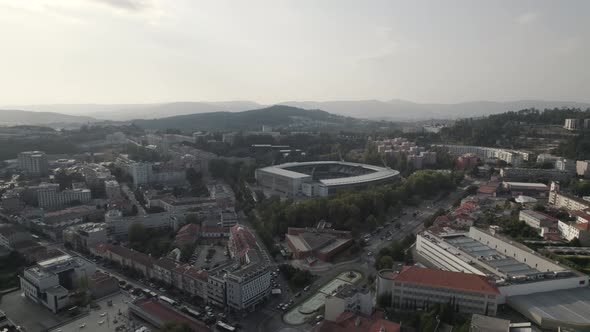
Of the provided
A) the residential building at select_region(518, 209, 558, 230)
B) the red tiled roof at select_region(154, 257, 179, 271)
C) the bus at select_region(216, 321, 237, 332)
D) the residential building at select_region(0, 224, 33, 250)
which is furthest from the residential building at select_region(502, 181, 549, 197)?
the residential building at select_region(0, 224, 33, 250)

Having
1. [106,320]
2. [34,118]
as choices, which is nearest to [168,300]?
[106,320]

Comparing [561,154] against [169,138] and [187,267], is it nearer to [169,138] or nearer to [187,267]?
[187,267]

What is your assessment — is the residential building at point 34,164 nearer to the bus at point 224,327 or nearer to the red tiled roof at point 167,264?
the red tiled roof at point 167,264

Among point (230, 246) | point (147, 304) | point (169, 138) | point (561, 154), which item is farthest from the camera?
point (169, 138)

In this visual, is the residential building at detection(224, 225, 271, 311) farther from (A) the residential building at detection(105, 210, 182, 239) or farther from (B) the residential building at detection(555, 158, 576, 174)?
(B) the residential building at detection(555, 158, 576, 174)

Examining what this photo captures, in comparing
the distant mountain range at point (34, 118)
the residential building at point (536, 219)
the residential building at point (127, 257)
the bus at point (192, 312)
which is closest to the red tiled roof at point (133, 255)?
the residential building at point (127, 257)

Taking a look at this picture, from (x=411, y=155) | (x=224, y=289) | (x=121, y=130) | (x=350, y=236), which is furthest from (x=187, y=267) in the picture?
(x=121, y=130)
